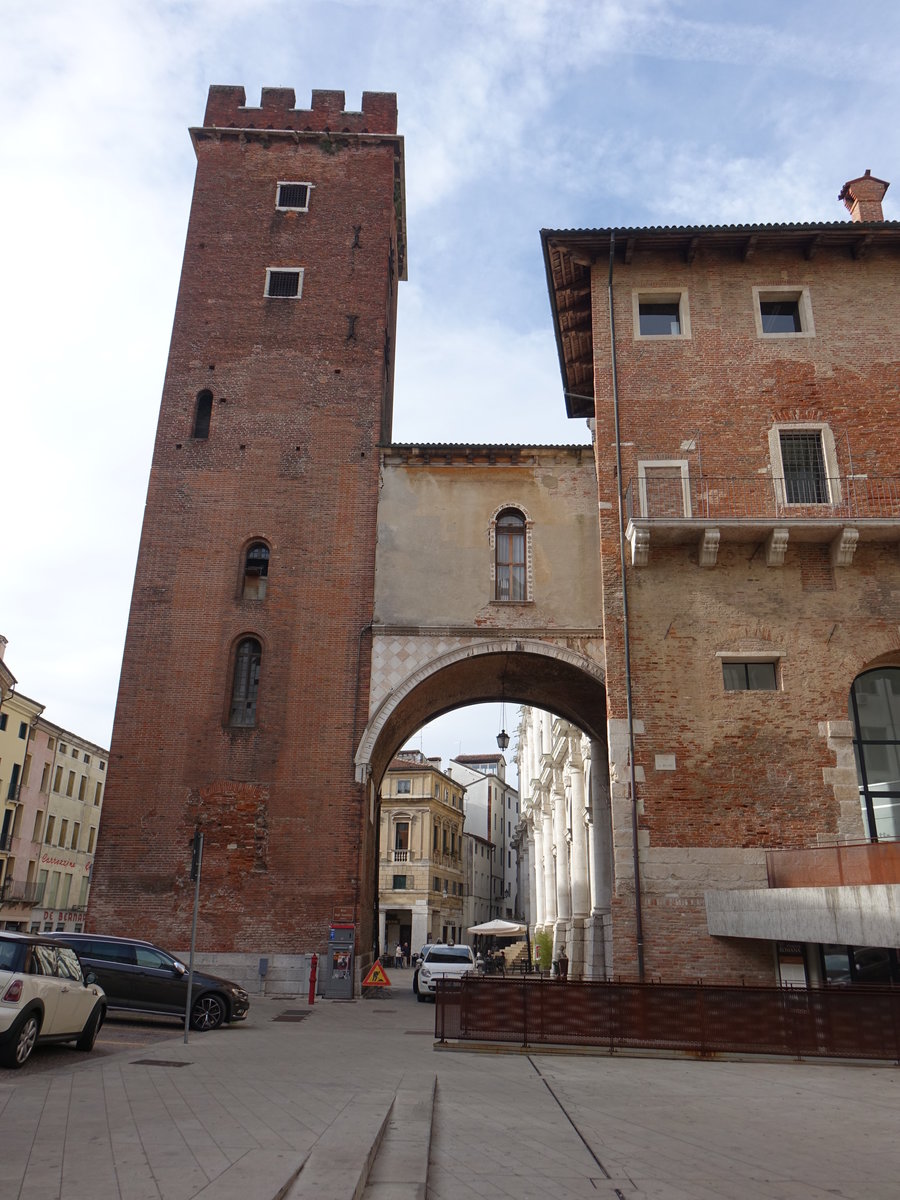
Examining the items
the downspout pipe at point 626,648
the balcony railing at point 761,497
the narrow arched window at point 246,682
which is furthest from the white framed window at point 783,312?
the narrow arched window at point 246,682

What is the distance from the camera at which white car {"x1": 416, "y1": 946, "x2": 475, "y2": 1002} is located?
24.1 m

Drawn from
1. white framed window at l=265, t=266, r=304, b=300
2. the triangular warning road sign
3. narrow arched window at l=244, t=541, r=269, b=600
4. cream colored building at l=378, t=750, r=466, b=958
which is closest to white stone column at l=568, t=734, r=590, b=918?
the triangular warning road sign

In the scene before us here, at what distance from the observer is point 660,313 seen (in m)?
22.2

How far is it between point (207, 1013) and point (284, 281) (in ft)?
64.5

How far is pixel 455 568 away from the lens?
23.7 metres

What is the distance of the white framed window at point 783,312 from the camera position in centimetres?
2164

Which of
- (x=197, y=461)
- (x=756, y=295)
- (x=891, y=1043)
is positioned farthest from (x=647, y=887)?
(x=197, y=461)

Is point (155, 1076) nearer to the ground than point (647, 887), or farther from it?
nearer to the ground

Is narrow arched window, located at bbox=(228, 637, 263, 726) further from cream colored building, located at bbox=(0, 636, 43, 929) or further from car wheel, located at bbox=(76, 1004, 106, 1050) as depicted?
cream colored building, located at bbox=(0, 636, 43, 929)

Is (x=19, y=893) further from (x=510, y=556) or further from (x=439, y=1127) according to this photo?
(x=439, y=1127)

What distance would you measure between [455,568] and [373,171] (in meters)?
13.2

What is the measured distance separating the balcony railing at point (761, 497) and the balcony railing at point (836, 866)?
717cm

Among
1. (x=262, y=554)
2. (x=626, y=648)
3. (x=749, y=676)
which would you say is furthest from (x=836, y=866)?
(x=262, y=554)

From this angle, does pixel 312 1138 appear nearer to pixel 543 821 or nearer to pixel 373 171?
pixel 373 171
